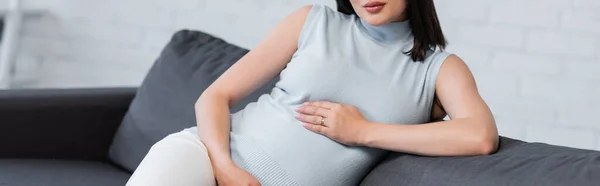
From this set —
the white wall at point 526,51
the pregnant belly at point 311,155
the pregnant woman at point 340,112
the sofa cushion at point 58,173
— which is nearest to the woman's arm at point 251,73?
the pregnant woman at point 340,112

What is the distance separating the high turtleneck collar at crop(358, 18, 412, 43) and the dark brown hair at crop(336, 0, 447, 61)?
0.05 ft

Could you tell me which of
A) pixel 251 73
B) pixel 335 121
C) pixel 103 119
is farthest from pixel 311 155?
pixel 103 119

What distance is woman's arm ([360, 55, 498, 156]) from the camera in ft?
5.52

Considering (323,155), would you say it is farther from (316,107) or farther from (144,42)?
(144,42)

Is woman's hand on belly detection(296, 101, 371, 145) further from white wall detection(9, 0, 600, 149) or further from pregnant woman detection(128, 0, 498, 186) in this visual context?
white wall detection(9, 0, 600, 149)

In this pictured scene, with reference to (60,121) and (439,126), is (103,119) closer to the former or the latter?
(60,121)

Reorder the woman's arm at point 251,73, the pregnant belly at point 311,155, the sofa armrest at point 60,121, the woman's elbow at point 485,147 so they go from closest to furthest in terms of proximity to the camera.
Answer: the woman's elbow at point 485,147 < the pregnant belly at point 311,155 < the woman's arm at point 251,73 < the sofa armrest at point 60,121

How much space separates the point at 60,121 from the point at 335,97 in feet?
2.99

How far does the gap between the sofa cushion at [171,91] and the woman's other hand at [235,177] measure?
0.44 metres

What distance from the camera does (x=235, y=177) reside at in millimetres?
1779

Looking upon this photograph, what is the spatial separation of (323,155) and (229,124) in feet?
0.68

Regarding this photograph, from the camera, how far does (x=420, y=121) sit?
1815 millimetres

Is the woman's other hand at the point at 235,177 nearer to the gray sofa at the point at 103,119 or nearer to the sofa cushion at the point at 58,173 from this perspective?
the gray sofa at the point at 103,119

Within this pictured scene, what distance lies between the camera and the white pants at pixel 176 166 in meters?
1.71
